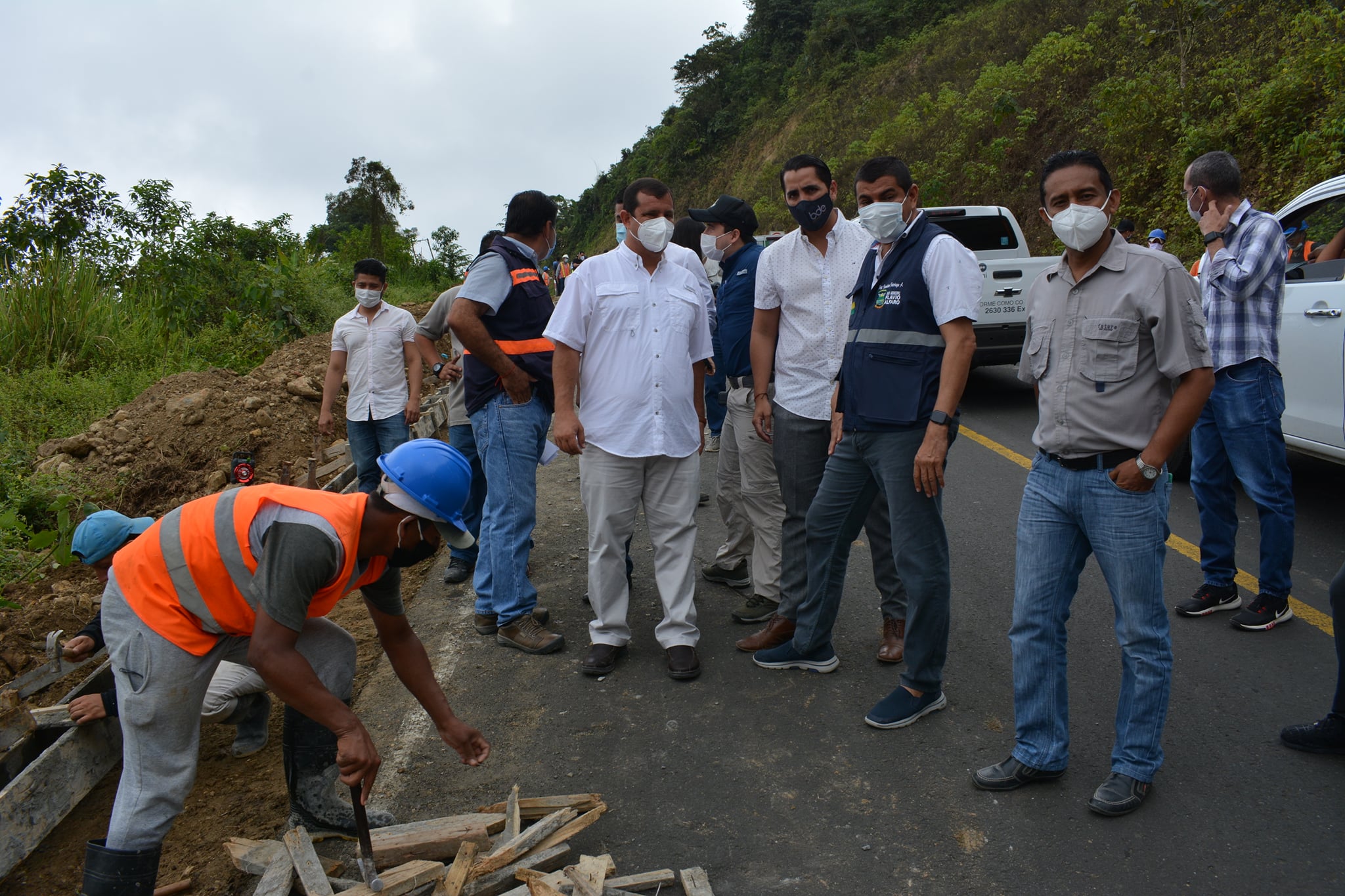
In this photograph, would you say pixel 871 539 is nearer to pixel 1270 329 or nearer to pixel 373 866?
pixel 1270 329

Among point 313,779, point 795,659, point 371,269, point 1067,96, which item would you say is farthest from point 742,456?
point 1067,96

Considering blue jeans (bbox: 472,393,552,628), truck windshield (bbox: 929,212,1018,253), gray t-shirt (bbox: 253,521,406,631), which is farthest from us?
truck windshield (bbox: 929,212,1018,253)

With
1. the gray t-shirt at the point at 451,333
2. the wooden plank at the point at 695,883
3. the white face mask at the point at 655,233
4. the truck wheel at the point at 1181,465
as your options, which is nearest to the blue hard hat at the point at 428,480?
the wooden plank at the point at 695,883

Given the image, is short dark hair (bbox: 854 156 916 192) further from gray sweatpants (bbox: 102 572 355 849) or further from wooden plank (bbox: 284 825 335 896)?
wooden plank (bbox: 284 825 335 896)

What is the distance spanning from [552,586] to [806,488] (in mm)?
1932

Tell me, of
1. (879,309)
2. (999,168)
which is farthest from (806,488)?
(999,168)

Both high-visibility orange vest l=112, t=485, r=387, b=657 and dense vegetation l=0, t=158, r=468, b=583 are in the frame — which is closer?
high-visibility orange vest l=112, t=485, r=387, b=657

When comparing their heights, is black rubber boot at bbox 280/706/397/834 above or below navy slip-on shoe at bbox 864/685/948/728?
above

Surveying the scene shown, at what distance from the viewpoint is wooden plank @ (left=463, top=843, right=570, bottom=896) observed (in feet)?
9.18

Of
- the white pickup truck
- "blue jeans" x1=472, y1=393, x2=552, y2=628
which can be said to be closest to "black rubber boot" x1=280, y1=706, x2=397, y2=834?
"blue jeans" x1=472, y1=393, x2=552, y2=628

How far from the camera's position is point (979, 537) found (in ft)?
19.6

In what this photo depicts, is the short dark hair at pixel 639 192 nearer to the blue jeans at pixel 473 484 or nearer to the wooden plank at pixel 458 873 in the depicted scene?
the blue jeans at pixel 473 484

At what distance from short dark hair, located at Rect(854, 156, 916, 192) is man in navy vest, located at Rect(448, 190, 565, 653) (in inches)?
68.1

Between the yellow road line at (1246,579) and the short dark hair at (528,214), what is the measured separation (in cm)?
265
